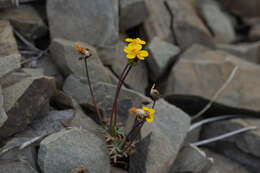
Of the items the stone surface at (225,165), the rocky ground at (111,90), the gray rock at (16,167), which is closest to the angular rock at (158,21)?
the rocky ground at (111,90)

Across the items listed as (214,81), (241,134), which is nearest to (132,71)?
(214,81)

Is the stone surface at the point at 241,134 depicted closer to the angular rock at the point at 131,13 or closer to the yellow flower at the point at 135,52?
the angular rock at the point at 131,13

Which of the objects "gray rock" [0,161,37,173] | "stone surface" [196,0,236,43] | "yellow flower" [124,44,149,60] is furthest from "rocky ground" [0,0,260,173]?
"stone surface" [196,0,236,43]

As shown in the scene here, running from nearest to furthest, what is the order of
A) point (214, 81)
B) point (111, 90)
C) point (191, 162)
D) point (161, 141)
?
point (161, 141) → point (191, 162) → point (111, 90) → point (214, 81)

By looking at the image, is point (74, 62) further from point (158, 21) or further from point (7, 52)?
point (158, 21)

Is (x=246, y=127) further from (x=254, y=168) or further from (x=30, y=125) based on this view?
(x=30, y=125)

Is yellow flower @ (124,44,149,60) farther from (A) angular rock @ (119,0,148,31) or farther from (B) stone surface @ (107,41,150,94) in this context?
(A) angular rock @ (119,0,148,31)

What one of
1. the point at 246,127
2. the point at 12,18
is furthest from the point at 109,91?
the point at 246,127
